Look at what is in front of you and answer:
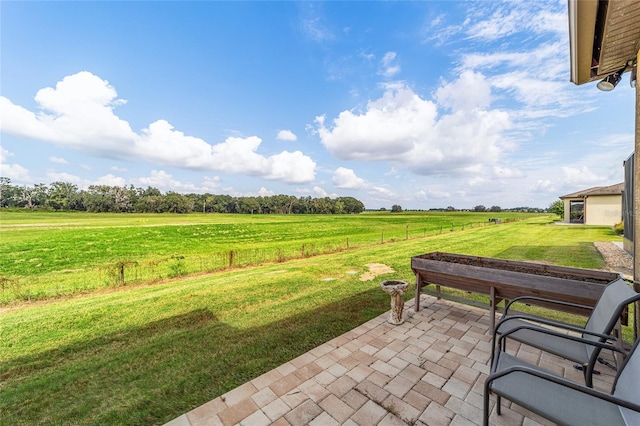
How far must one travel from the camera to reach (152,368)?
2783mm

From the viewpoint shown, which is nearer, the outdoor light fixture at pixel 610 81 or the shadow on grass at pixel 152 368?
the shadow on grass at pixel 152 368

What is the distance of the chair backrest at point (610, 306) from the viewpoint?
184 cm

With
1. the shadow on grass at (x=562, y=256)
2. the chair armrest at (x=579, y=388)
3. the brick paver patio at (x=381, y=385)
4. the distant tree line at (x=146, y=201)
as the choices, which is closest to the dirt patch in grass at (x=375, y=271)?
the brick paver patio at (x=381, y=385)

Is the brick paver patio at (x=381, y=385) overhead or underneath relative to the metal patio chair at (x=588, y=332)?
underneath

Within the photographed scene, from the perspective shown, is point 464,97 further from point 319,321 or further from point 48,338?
point 48,338

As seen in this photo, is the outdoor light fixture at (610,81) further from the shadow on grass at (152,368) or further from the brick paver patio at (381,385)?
the shadow on grass at (152,368)

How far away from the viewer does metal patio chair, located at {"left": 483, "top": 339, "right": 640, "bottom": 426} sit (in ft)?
4.34

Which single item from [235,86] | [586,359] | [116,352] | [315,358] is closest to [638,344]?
[586,359]

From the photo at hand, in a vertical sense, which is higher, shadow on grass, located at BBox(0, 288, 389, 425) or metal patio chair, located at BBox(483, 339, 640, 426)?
metal patio chair, located at BBox(483, 339, 640, 426)

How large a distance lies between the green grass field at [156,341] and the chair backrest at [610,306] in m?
2.58

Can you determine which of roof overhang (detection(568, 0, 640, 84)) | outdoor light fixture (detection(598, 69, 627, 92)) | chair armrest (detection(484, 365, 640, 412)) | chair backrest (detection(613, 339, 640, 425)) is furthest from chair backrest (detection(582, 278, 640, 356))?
outdoor light fixture (detection(598, 69, 627, 92))

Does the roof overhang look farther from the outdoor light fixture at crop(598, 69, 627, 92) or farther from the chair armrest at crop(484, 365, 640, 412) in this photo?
the chair armrest at crop(484, 365, 640, 412)

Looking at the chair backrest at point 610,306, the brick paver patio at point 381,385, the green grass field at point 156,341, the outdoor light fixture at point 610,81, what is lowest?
the green grass field at point 156,341

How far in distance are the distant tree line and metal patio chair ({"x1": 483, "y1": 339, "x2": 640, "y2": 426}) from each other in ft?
202
